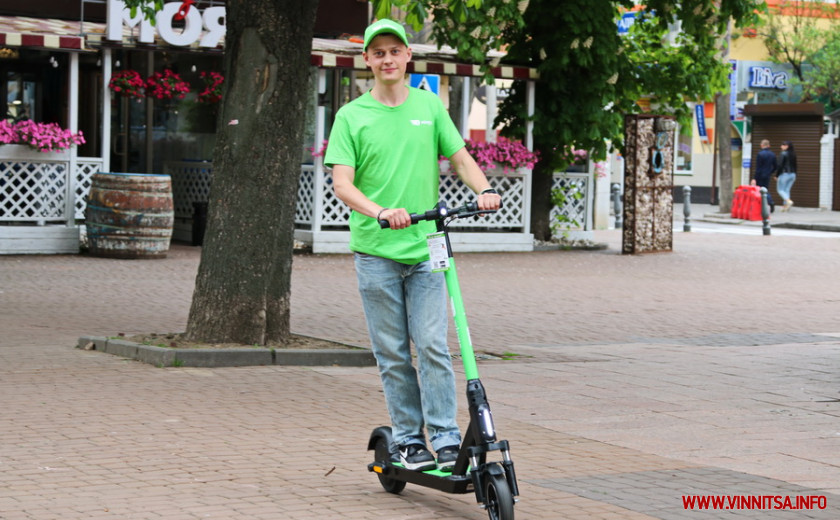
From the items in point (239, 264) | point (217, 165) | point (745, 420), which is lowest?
point (745, 420)

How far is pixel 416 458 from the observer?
549 cm

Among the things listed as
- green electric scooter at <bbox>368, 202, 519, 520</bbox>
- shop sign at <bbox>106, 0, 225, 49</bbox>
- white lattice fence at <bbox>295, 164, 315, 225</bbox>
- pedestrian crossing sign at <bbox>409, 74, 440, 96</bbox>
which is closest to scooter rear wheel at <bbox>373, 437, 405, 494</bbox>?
green electric scooter at <bbox>368, 202, 519, 520</bbox>

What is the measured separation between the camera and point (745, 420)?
764 cm

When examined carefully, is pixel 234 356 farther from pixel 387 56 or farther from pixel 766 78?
pixel 766 78

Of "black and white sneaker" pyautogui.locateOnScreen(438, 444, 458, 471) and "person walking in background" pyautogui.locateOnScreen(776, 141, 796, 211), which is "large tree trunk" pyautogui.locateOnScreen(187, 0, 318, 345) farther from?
"person walking in background" pyautogui.locateOnScreen(776, 141, 796, 211)

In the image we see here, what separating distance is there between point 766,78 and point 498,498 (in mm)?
44396

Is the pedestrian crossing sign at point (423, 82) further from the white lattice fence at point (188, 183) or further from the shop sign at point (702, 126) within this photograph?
the shop sign at point (702, 126)

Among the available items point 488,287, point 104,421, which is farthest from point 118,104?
A: point 104,421

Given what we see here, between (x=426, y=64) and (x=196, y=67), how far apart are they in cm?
541

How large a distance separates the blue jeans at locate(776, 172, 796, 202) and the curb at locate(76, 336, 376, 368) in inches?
1211

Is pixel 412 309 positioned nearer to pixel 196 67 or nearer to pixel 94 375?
pixel 94 375

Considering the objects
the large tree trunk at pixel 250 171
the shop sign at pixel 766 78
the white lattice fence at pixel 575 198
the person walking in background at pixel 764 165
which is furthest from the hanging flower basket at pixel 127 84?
the shop sign at pixel 766 78

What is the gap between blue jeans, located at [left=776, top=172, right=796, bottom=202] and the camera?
38.3m

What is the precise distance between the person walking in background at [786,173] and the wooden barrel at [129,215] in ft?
79.3
